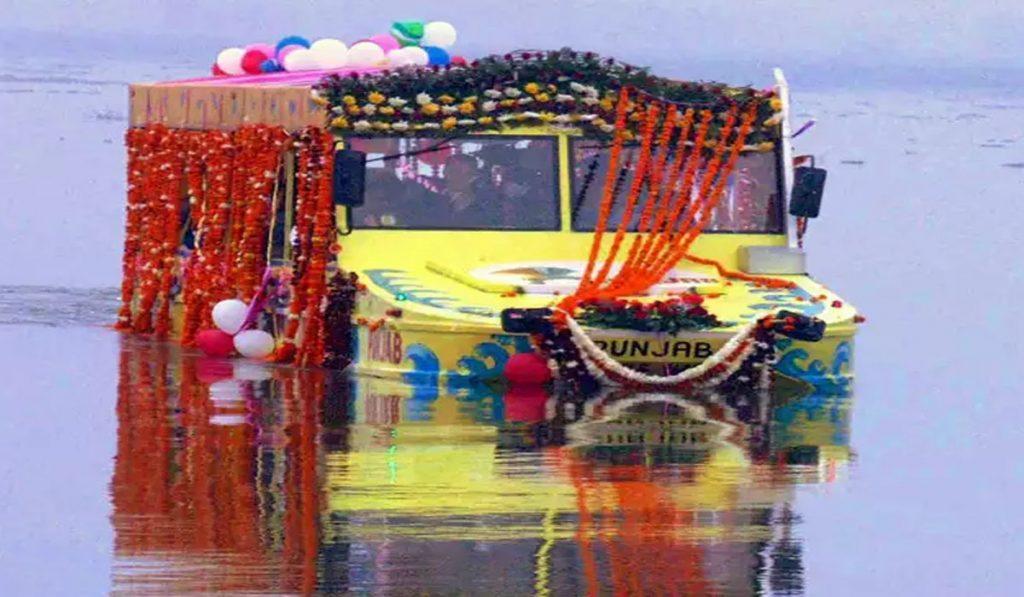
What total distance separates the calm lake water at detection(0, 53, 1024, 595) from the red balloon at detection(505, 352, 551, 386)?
0.68 feet

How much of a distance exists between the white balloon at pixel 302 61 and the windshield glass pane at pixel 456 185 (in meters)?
3.33

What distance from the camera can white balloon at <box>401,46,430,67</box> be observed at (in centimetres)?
2566

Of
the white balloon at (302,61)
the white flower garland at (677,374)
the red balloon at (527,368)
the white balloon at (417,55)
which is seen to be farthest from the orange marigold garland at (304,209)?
the white balloon at (417,55)

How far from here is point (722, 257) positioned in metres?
22.6

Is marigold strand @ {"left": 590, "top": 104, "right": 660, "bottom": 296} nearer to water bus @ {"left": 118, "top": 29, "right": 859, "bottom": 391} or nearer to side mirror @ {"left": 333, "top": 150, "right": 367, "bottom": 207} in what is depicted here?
water bus @ {"left": 118, "top": 29, "right": 859, "bottom": 391}

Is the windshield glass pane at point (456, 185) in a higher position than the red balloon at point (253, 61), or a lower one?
lower

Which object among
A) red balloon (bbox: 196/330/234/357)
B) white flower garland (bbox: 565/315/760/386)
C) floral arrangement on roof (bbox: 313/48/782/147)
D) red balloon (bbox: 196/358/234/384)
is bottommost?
red balloon (bbox: 196/358/234/384)

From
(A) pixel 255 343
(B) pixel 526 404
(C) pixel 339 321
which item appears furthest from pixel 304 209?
(B) pixel 526 404

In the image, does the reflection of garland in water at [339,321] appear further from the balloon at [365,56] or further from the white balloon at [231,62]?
the white balloon at [231,62]

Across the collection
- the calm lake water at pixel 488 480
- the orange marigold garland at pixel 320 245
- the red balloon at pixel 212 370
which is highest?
the orange marigold garland at pixel 320 245

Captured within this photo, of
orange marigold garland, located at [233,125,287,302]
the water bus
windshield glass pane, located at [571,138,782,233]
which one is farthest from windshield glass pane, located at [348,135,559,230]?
orange marigold garland, located at [233,125,287,302]

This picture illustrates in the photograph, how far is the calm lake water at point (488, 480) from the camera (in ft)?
47.4

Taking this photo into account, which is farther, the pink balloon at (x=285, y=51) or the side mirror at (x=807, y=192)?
the pink balloon at (x=285, y=51)

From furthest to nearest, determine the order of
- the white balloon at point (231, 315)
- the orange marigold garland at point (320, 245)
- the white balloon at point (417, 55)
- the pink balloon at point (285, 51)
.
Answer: the pink balloon at point (285, 51), the white balloon at point (417, 55), the white balloon at point (231, 315), the orange marigold garland at point (320, 245)
